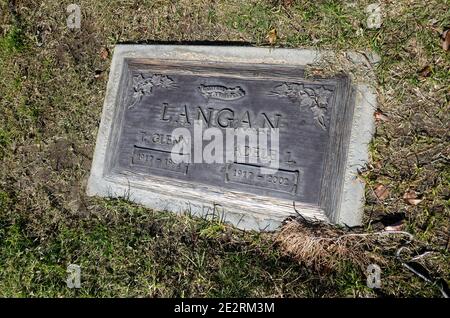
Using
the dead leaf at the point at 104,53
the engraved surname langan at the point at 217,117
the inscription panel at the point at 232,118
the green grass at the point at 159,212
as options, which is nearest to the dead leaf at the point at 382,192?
the green grass at the point at 159,212

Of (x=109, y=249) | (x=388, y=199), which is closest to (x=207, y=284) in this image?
(x=109, y=249)

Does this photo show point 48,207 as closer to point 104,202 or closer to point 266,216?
point 104,202

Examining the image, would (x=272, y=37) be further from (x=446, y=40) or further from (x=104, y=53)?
(x=104, y=53)

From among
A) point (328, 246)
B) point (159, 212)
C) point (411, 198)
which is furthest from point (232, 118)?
point (411, 198)

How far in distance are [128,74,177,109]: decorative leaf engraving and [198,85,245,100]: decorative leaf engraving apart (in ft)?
0.87

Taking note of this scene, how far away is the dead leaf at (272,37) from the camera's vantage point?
125 inches

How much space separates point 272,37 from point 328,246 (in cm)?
152

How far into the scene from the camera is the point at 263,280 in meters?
2.86

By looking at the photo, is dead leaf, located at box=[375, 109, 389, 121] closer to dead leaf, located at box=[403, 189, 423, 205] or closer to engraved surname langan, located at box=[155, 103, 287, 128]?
dead leaf, located at box=[403, 189, 423, 205]

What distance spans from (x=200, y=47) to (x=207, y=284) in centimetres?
170

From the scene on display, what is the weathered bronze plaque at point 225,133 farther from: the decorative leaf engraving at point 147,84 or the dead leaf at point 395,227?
the dead leaf at point 395,227

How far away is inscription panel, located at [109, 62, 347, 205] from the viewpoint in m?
2.81

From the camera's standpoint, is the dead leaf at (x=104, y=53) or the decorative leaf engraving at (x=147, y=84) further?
the dead leaf at (x=104, y=53)

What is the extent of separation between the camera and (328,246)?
2.77 meters
